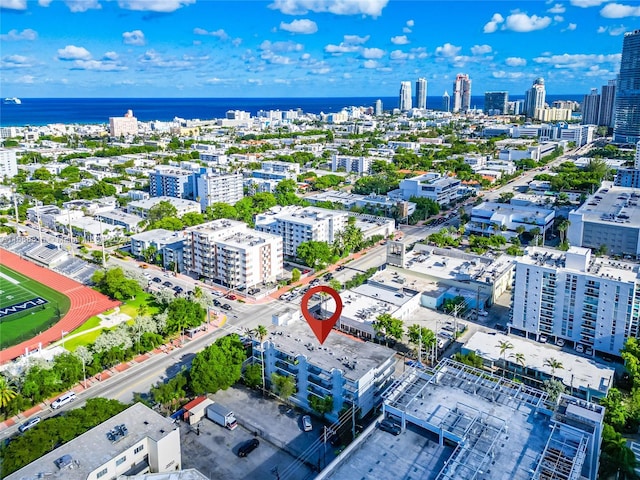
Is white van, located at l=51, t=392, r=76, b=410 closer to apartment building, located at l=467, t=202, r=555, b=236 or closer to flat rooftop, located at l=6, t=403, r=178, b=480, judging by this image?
flat rooftop, located at l=6, t=403, r=178, b=480

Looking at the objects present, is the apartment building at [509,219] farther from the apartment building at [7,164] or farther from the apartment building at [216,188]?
the apartment building at [7,164]

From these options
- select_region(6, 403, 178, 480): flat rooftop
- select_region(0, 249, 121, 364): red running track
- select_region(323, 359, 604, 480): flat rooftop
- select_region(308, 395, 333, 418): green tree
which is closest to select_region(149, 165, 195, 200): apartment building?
select_region(0, 249, 121, 364): red running track

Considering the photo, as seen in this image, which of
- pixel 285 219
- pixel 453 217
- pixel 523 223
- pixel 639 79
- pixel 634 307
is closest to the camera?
pixel 634 307

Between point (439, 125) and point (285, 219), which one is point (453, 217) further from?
point (439, 125)

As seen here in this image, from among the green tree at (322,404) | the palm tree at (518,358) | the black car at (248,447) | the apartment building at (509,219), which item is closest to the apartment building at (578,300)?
the palm tree at (518,358)

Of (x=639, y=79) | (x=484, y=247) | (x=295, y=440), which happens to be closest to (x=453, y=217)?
(x=484, y=247)

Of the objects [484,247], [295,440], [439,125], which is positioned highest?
[439,125]
